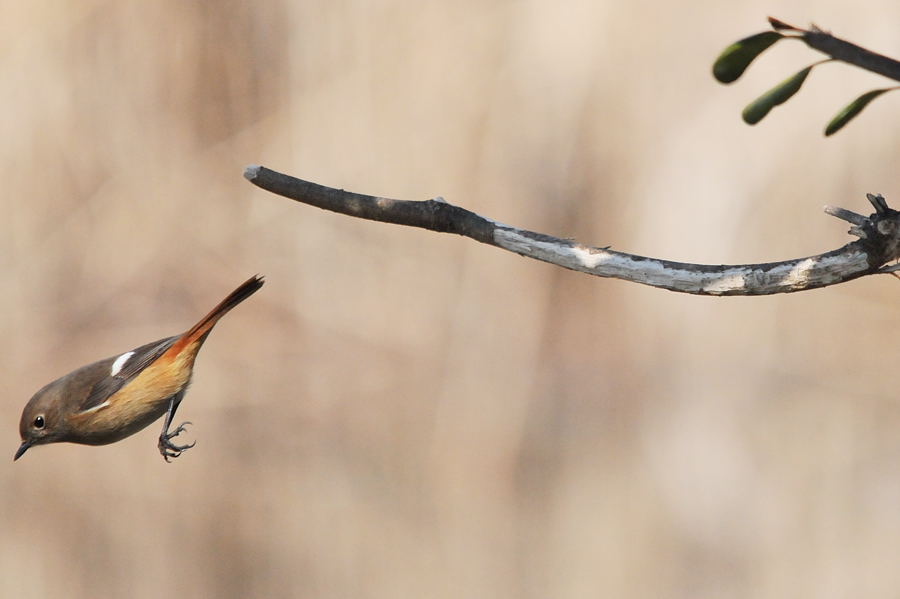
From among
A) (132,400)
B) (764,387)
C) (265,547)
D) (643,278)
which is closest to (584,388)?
(764,387)

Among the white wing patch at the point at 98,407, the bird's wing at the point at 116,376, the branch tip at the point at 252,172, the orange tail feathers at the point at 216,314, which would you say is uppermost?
the orange tail feathers at the point at 216,314

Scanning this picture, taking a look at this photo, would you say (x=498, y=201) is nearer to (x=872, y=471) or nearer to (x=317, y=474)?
(x=317, y=474)

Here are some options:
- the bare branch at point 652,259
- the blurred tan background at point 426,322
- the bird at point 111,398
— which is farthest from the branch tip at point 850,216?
the blurred tan background at point 426,322

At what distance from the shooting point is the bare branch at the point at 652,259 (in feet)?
2.43

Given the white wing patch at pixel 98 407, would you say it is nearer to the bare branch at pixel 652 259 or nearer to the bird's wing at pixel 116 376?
the bird's wing at pixel 116 376

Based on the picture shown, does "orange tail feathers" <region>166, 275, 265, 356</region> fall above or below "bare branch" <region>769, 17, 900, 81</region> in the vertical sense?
above

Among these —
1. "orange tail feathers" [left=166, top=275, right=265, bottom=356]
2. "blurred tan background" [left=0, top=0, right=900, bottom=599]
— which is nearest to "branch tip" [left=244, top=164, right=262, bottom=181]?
"orange tail feathers" [left=166, top=275, right=265, bottom=356]

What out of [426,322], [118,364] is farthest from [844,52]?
[426,322]

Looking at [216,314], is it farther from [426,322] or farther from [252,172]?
[426,322]

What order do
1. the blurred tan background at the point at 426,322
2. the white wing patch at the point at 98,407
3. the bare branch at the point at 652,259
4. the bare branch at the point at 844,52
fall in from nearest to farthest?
the bare branch at the point at 844,52 < the bare branch at the point at 652,259 < the white wing patch at the point at 98,407 < the blurred tan background at the point at 426,322

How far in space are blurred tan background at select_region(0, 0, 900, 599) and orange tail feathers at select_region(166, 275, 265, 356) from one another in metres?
2.42

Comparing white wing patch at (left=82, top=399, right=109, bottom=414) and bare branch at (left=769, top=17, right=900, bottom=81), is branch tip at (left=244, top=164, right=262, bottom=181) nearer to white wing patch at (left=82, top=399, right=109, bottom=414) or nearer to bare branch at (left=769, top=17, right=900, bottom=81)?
bare branch at (left=769, top=17, right=900, bottom=81)

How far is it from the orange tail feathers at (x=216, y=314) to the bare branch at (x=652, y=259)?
255 mm

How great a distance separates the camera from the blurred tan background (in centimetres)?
368
